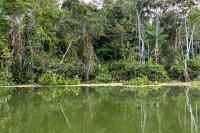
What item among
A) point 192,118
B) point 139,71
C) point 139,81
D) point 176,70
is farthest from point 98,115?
point 176,70

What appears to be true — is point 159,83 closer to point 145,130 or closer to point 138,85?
point 138,85

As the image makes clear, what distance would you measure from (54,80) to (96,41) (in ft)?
23.5

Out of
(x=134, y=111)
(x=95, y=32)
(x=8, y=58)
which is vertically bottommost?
(x=134, y=111)

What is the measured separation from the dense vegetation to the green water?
9.91m

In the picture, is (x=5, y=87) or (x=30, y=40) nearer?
(x=5, y=87)

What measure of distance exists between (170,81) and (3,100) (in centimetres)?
1533

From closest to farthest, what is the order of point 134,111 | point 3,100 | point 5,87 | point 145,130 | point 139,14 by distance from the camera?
point 145,130 < point 134,111 < point 3,100 < point 5,87 < point 139,14

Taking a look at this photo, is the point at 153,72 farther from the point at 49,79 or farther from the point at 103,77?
the point at 49,79

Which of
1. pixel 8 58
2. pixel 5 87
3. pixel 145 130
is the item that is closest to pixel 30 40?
pixel 8 58

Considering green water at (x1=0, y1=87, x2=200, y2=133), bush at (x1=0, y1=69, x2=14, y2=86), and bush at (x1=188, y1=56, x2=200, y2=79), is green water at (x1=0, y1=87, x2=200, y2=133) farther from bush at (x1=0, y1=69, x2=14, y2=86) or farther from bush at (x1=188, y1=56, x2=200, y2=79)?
bush at (x1=188, y1=56, x2=200, y2=79)

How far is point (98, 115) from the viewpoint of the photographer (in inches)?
494

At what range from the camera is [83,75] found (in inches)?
1147

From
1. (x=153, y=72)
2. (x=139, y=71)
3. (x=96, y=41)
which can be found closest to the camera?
(x=153, y=72)

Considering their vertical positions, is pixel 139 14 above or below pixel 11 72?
above
